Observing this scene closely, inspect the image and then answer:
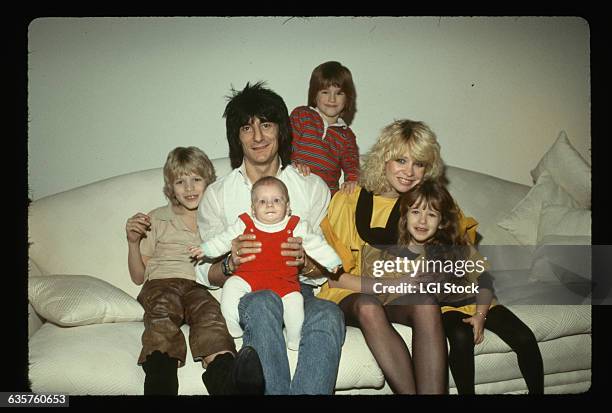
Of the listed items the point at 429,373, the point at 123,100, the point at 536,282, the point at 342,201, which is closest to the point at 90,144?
the point at 123,100

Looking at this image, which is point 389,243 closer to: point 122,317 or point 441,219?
point 441,219

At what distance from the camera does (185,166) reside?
2.04 m

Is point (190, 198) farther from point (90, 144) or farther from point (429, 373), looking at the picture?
point (429, 373)

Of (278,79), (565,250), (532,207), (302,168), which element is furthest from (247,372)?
(532,207)

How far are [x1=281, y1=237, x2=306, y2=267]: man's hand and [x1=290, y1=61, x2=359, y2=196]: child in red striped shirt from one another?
31cm

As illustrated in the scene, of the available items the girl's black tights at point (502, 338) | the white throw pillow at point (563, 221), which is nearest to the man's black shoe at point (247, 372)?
the girl's black tights at point (502, 338)

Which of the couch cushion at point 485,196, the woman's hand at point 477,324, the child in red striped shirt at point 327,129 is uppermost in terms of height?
the child in red striped shirt at point 327,129

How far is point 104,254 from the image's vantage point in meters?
2.13

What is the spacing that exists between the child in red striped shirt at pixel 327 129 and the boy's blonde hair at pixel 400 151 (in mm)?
110

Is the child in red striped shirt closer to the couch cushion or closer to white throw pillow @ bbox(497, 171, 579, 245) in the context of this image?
the couch cushion

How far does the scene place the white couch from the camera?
5.68ft

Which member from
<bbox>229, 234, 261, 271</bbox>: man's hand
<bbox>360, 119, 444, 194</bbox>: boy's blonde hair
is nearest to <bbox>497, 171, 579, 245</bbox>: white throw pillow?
<bbox>360, 119, 444, 194</bbox>: boy's blonde hair

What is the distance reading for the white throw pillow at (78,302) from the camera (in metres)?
1.83

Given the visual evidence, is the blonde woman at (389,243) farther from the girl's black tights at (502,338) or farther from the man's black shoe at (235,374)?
the man's black shoe at (235,374)
